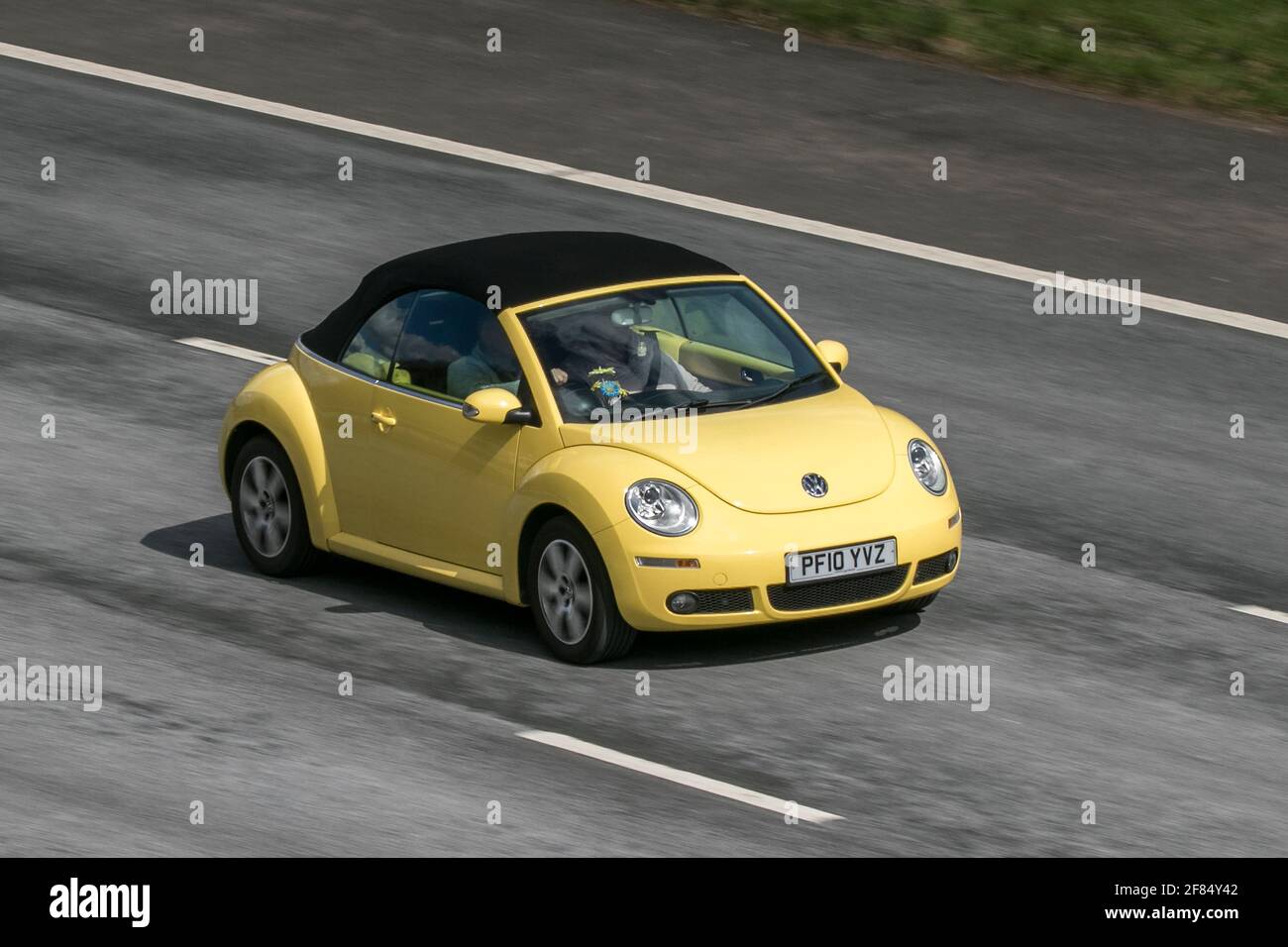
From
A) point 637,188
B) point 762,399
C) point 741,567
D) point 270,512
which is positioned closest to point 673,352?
point 762,399

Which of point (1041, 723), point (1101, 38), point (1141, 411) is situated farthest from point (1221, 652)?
point (1101, 38)

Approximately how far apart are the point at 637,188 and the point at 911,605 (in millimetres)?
8217

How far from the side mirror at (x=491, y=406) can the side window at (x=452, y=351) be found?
22cm

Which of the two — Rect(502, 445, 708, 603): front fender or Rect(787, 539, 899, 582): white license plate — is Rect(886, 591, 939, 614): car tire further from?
Rect(502, 445, 708, 603): front fender

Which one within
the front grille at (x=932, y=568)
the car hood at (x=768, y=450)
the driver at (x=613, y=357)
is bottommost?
the front grille at (x=932, y=568)

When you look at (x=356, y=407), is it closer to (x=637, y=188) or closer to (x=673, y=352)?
(x=673, y=352)

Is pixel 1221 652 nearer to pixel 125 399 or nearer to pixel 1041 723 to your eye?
pixel 1041 723

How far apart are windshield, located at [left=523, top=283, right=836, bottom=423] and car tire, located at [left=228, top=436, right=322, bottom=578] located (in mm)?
1613

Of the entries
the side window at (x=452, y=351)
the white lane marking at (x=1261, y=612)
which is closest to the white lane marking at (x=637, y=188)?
the white lane marking at (x=1261, y=612)

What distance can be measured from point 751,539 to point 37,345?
23.4ft

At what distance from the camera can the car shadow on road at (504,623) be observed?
10547 millimetres

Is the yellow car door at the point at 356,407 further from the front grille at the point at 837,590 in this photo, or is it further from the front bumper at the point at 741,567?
the front grille at the point at 837,590

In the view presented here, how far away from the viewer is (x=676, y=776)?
360 inches

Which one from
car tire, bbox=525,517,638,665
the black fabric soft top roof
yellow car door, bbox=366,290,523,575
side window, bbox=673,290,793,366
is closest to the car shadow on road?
car tire, bbox=525,517,638,665
